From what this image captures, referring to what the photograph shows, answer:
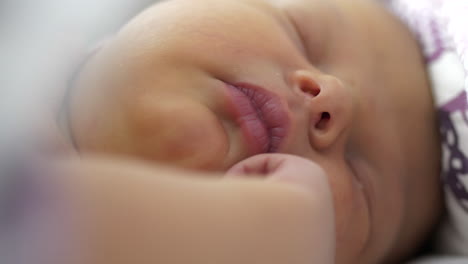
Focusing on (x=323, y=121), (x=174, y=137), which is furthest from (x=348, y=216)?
(x=174, y=137)

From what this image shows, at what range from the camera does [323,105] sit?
574 millimetres

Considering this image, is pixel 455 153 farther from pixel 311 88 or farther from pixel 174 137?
pixel 174 137

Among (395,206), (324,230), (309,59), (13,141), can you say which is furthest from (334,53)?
(13,141)

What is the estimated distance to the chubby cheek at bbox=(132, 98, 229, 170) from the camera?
489mm

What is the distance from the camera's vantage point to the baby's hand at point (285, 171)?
1.42ft

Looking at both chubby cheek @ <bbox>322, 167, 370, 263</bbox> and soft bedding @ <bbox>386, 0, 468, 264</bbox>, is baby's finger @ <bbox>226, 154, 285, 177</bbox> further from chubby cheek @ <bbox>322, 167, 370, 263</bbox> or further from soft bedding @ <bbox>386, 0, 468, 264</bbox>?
soft bedding @ <bbox>386, 0, 468, 264</bbox>

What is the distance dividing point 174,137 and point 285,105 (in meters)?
0.12

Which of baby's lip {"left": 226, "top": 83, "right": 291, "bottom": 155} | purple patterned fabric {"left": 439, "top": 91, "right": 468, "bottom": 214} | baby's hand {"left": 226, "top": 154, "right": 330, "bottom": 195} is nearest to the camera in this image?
baby's hand {"left": 226, "top": 154, "right": 330, "bottom": 195}

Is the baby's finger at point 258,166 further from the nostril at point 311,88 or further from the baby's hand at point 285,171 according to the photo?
the nostril at point 311,88

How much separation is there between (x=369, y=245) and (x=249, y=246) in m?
0.33

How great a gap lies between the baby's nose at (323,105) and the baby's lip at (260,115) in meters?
0.03

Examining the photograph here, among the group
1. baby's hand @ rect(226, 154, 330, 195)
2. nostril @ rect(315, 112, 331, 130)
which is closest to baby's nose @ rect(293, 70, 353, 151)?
nostril @ rect(315, 112, 331, 130)

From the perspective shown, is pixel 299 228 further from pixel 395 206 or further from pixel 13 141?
pixel 395 206

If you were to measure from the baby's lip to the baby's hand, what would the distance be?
49 millimetres
